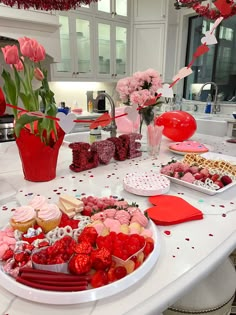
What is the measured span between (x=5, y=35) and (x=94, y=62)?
130 centimetres

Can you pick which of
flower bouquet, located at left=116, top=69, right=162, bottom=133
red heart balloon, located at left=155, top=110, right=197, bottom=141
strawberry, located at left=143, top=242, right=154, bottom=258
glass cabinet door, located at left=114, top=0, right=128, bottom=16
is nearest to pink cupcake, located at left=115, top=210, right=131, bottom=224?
strawberry, located at left=143, top=242, right=154, bottom=258

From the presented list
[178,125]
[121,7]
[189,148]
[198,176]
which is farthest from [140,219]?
[121,7]

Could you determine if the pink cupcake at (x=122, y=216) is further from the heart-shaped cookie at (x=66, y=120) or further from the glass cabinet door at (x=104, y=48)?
the glass cabinet door at (x=104, y=48)

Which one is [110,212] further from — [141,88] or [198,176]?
[141,88]

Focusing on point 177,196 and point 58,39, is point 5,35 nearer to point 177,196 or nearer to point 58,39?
point 58,39

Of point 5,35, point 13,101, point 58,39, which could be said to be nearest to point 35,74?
point 13,101

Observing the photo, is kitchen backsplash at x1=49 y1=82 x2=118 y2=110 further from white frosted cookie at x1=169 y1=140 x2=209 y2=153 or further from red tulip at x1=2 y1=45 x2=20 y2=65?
red tulip at x1=2 y1=45 x2=20 y2=65

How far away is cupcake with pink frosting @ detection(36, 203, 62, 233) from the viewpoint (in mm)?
668

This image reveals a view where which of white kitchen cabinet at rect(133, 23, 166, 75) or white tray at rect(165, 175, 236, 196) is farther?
white kitchen cabinet at rect(133, 23, 166, 75)

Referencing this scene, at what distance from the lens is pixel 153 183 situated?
0.99 metres

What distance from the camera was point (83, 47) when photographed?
3.54 m

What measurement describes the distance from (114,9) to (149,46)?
72 cm

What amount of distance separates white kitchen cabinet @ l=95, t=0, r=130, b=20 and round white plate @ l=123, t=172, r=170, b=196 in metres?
3.25

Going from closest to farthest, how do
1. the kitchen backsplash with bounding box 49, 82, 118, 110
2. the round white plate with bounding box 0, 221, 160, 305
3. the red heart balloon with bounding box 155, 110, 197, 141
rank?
the round white plate with bounding box 0, 221, 160, 305
the red heart balloon with bounding box 155, 110, 197, 141
the kitchen backsplash with bounding box 49, 82, 118, 110
